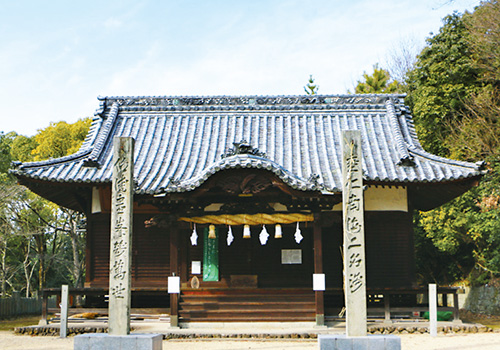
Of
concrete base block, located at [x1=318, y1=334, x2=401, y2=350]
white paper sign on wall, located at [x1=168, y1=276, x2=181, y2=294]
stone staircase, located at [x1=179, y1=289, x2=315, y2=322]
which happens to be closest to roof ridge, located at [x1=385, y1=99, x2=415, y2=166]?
stone staircase, located at [x1=179, y1=289, x2=315, y2=322]

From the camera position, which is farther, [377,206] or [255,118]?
[255,118]

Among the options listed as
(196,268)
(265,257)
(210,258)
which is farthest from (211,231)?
(265,257)

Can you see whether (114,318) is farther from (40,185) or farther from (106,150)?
(106,150)

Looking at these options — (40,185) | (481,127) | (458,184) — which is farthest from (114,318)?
(481,127)

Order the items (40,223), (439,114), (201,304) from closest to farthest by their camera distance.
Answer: (201,304), (439,114), (40,223)

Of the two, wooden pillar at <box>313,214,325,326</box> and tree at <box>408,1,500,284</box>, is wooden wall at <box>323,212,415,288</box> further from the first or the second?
tree at <box>408,1,500,284</box>

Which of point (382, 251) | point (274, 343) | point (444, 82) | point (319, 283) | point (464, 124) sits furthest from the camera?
point (444, 82)

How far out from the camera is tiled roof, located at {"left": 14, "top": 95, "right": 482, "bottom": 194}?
1562 cm

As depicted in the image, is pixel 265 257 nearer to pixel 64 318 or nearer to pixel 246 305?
pixel 246 305

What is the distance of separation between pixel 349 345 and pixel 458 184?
347 inches

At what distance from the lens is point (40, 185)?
16375mm

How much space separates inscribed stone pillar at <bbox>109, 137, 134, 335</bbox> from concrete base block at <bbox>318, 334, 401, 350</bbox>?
3.37 m

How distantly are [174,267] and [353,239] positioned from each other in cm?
678

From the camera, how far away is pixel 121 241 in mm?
9781
